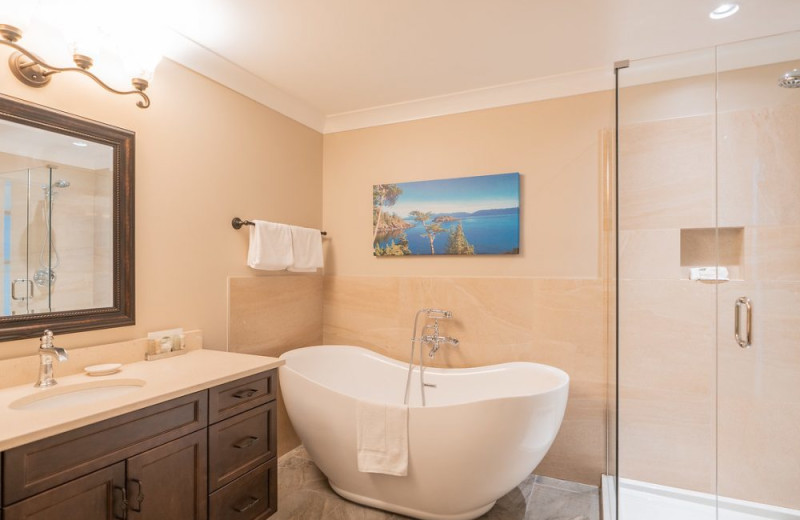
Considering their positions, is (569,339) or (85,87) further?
(569,339)

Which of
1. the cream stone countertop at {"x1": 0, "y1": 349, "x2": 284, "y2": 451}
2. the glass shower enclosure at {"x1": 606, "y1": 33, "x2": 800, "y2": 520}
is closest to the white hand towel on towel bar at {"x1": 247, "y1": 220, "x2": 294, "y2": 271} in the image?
the cream stone countertop at {"x1": 0, "y1": 349, "x2": 284, "y2": 451}

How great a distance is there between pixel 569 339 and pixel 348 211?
1.80 metres

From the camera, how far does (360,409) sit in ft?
6.88

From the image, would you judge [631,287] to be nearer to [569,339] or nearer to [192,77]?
[569,339]

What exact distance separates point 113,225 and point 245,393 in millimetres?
936

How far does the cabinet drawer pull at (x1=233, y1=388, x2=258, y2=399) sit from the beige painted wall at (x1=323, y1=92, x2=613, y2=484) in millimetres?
1357

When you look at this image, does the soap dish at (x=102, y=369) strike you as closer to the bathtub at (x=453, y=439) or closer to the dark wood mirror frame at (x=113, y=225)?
the dark wood mirror frame at (x=113, y=225)

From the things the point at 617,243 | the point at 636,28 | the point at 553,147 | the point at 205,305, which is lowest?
the point at 205,305

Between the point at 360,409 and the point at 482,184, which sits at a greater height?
the point at 482,184

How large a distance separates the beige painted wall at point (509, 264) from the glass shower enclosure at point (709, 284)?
0.32 metres

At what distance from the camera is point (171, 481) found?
154cm

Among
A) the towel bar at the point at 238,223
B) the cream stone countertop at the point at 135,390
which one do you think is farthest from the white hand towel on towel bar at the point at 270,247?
the cream stone countertop at the point at 135,390

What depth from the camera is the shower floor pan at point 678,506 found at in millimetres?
2043

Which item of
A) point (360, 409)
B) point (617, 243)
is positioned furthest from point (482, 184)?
point (360, 409)
